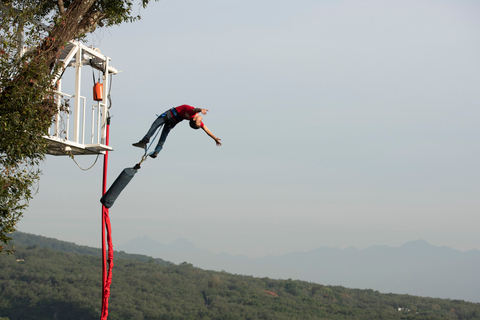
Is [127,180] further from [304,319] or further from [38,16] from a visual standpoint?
[304,319]

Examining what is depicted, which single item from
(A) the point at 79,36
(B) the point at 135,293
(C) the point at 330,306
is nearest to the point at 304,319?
(C) the point at 330,306

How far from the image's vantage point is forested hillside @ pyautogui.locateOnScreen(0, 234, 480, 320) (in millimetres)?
161875

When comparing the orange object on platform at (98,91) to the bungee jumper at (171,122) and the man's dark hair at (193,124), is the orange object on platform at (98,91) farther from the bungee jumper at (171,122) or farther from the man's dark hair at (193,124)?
the man's dark hair at (193,124)

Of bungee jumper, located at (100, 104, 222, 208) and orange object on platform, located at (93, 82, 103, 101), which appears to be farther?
orange object on platform, located at (93, 82, 103, 101)

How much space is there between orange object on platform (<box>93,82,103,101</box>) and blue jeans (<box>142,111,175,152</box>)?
2.80 meters

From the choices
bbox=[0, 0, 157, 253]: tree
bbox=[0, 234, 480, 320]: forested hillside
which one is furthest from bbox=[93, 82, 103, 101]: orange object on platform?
bbox=[0, 234, 480, 320]: forested hillside

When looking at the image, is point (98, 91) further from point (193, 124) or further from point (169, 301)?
point (169, 301)

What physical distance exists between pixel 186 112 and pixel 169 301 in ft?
562

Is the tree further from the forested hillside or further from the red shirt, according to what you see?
the forested hillside

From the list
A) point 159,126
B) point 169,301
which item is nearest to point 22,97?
point 159,126

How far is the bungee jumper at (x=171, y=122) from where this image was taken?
12.9m

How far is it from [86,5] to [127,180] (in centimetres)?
572

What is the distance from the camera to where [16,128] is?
1248cm

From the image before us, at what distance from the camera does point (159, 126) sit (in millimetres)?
13391
